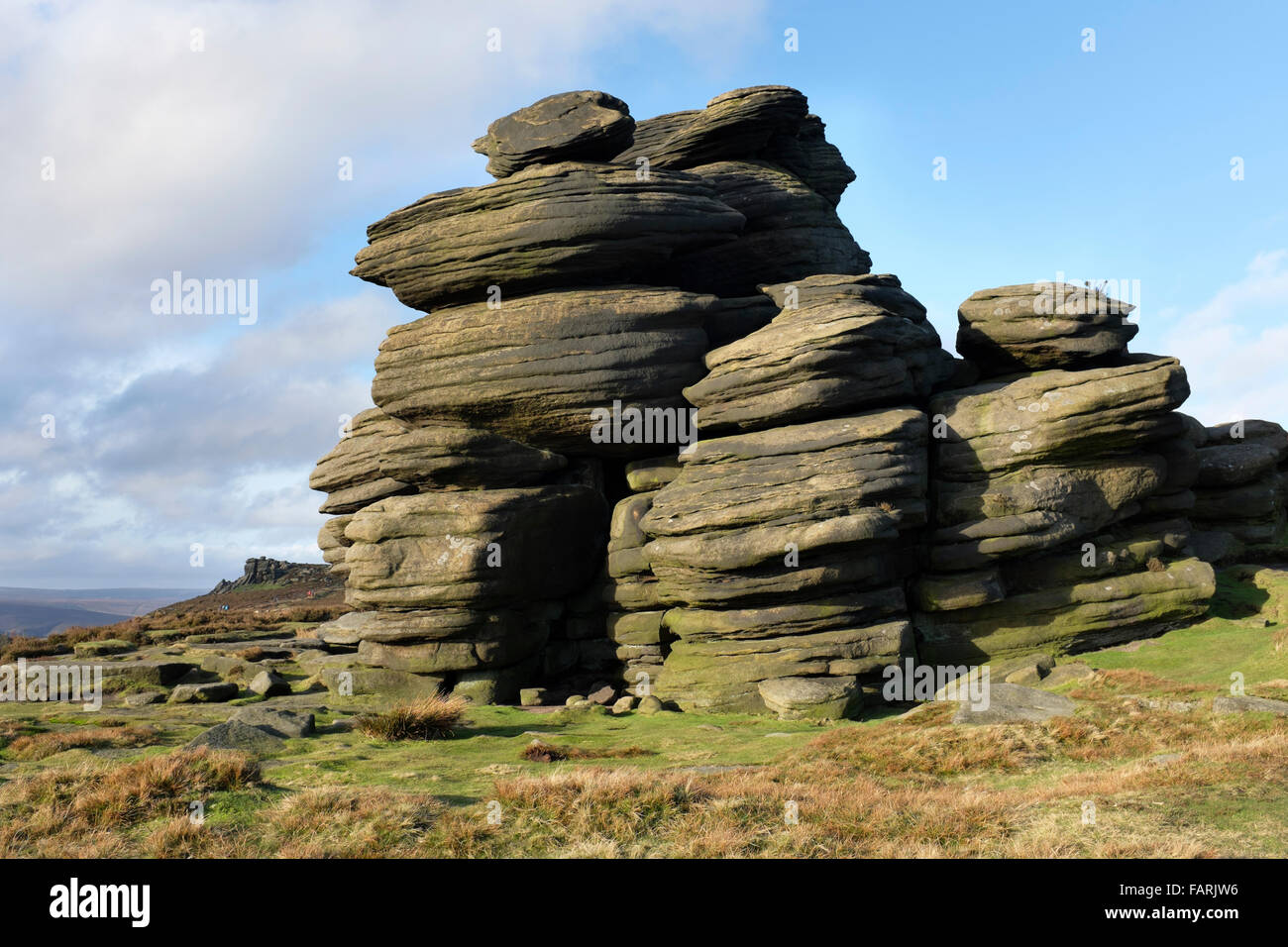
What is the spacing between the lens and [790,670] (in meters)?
28.7

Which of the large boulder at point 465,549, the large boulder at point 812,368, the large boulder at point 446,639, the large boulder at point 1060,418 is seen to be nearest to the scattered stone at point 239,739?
the large boulder at point 446,639

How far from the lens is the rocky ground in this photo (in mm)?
12406

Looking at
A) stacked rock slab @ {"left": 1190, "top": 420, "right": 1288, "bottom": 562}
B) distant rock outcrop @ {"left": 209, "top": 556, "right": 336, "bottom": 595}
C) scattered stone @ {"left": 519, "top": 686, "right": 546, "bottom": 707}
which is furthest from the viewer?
distant rock outcrop @ {"left": 209, "top": 556, "right": 336, "bottom": 595}

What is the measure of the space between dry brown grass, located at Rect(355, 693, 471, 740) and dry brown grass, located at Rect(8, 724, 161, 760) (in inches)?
208

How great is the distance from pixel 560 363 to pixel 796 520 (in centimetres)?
1169

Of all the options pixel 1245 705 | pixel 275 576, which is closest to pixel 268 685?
pixel 1245 705

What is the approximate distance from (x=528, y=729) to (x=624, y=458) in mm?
14660

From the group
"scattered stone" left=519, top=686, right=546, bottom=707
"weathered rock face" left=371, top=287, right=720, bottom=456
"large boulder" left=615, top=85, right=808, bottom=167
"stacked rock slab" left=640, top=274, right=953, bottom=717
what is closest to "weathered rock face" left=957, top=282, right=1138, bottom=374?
A: "stacked rock slab" left=640, top=274, right=953, bottom=717

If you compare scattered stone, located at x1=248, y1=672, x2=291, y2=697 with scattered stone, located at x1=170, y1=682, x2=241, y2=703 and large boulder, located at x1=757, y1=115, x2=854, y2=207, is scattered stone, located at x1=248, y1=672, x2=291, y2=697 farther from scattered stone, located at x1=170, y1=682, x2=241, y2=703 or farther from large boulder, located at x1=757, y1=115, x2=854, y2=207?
large boulder, located at x1=757, y1=115, x2=854, y2=207

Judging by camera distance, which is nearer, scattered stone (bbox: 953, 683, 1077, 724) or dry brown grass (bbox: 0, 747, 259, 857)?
dry brown grass (bbox: 0, 747, 259, 857)

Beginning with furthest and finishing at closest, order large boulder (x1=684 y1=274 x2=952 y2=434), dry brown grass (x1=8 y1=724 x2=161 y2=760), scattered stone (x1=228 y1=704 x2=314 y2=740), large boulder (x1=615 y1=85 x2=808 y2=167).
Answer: large boulder (x1=615 y1=85 x2=808 y2=167) → large boulder (x1=684 y1=274 x2=952 y2=434) → scattered stone (x1=228 y1=704 x2=314 y2=740) → dry brown grass (x1=8 y1=724 x2=161 y2=760)

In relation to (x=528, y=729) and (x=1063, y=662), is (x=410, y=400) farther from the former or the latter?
(x=1063, y=662)

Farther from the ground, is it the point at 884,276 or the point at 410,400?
the point at 884,276
